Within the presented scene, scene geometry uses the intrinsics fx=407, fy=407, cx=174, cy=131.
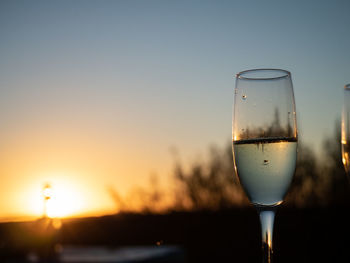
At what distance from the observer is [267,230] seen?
2.60 feet

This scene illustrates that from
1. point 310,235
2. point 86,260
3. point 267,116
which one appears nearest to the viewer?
point 267,116

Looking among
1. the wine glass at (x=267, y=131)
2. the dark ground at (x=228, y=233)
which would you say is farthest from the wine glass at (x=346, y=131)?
the dark ground at (x=228, y=233)

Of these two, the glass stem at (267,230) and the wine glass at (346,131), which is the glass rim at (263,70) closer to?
the wine glass at (346,131)

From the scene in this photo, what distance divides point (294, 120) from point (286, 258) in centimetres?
314

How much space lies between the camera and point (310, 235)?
4.08 meters

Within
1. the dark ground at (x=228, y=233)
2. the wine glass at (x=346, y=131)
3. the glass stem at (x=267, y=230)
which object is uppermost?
the wine glass at (x=346, y=131)

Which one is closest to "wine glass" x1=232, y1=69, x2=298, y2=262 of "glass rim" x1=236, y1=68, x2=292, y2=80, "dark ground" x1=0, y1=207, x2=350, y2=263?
"glass rim" x1=236, y1=68, x2=292, y2=80

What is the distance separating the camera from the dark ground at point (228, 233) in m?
3.65

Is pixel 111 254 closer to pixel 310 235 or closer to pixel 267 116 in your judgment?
pixel 267 116

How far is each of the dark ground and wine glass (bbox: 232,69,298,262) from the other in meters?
2.65

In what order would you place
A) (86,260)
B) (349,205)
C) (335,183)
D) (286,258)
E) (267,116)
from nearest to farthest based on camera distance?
(267,116) < (86,260) < (286,258) < (349,205) < (335,183)

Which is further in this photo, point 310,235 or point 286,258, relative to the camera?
point 310,235

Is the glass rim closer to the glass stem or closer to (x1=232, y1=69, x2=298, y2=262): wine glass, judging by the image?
(x1=232, y1=69, x2=298, y2=262): wine glass

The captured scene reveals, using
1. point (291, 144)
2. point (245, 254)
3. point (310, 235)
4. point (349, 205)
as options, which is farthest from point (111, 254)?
point (349, 205)
